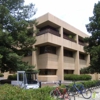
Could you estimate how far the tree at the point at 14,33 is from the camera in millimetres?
20234

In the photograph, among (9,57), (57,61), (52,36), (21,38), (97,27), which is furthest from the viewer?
(57,61)

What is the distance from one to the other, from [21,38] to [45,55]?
10605mm

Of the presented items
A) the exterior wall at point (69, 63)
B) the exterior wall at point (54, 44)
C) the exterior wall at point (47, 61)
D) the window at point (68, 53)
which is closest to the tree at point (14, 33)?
the exterior wall at point (54, 44)

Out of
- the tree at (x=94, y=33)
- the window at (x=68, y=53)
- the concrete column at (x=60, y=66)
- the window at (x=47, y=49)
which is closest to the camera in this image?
the tree at (x=94, y=33)

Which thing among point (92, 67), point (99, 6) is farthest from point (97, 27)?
point (92, 67)

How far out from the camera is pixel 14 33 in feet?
72.1

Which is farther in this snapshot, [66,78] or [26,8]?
[66,78]

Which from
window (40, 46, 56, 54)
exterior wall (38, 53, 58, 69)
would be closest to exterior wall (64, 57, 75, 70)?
exterior wall (38, 53, 58, 69)

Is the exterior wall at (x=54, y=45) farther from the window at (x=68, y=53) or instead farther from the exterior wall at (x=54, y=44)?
the window at (x=68, y=53)

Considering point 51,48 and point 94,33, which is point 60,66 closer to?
point 51,48

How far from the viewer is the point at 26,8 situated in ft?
77.9

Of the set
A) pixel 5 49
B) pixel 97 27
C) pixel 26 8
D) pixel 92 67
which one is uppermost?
pixel 26 8

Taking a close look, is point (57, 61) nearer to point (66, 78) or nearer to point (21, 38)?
point (66, 78)

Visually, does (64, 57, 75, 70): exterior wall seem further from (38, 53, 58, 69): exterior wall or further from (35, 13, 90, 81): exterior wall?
(38, 53, 58, 69): exterior wall
